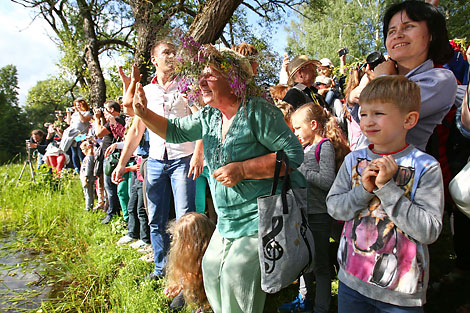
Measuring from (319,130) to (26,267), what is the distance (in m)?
3.98

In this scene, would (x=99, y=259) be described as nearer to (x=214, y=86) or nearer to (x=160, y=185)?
(x=160, y=185)

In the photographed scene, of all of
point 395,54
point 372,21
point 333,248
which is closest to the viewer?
point 395,54

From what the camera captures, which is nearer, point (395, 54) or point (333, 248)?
point (395, 54)

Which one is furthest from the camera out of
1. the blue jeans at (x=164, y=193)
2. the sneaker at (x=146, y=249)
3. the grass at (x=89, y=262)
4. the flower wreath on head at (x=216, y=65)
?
the sneaker at (x=146, y=249)

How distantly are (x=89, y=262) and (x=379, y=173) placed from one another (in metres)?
3.34

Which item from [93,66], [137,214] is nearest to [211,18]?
[137,214]

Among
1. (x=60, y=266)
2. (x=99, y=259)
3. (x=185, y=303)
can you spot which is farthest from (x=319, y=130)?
(x=60, y=266)

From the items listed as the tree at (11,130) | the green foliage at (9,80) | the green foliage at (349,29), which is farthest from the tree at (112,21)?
the green foliage at (9,80)

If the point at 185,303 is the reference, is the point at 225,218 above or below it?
above

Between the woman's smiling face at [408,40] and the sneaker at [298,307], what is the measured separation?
6.35 feet

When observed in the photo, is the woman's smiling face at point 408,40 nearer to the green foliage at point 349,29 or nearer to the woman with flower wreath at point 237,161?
the woman with flower wreath at point 237,161

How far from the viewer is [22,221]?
5.78 meters

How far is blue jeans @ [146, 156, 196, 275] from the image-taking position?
2.95 m

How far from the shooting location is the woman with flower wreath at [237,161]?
5.87 feet
